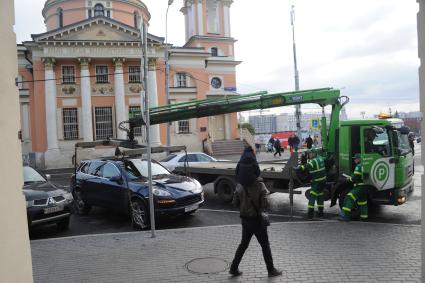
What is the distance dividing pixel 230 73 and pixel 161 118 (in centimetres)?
2868

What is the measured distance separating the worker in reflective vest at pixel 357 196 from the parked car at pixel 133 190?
357 cm

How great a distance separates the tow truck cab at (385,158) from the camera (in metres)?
9.02

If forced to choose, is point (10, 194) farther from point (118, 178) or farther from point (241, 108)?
point (241, 108)

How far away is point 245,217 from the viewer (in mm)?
5629

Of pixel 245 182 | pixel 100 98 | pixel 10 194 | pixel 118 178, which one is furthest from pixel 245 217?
pixel 100 98

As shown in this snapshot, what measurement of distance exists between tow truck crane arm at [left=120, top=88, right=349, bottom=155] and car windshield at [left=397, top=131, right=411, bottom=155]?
1.60 meters

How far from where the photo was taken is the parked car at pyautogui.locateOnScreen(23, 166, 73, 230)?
852 cm

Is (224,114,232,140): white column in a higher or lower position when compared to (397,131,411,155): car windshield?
higher

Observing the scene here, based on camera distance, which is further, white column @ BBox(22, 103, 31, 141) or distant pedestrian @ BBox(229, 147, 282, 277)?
white column @ BBox(22, 103, 31, 141)

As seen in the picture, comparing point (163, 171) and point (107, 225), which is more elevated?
point (163, 171)

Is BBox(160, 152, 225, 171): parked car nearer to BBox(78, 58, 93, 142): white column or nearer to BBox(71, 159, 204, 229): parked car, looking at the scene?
BBox(71, 159, 204, 229): parked car

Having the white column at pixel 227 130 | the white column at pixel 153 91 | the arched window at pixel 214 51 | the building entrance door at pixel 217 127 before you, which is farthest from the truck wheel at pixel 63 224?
the arched window at pixel 214 51

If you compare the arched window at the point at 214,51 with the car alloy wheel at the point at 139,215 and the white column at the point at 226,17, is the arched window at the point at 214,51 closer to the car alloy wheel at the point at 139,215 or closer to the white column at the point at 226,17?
the white column at the point at 226,17

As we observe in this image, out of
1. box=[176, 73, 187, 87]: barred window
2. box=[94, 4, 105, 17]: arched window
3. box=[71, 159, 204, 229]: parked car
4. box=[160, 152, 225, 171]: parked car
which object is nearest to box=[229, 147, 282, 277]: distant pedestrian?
box=[71, 159, 204, 229]: parked car
